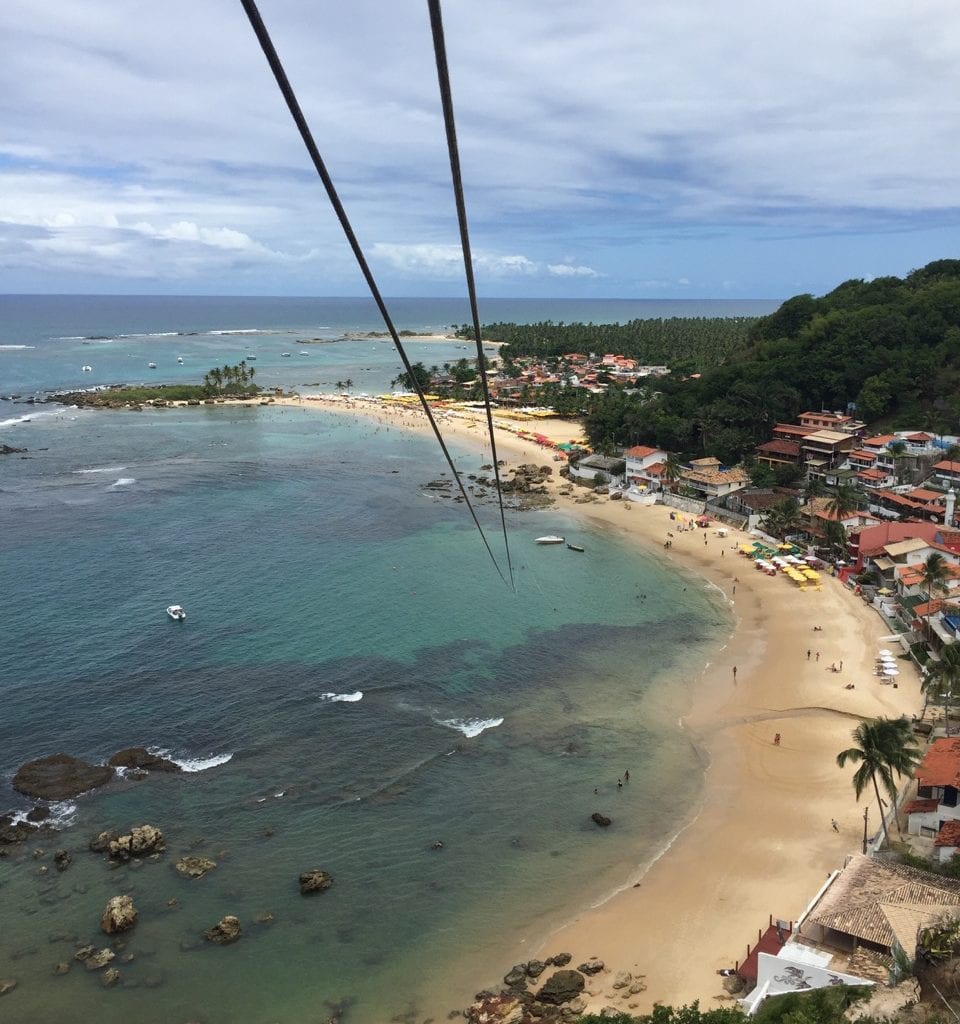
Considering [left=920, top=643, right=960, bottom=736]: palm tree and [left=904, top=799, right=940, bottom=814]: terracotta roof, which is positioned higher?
[left=920, top=643, right=960, bottom=736]: palm tree

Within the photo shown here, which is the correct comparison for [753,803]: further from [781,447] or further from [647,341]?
[647,341]

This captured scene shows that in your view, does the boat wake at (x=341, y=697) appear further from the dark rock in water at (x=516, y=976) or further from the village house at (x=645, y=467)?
the village house at (x=645, y=467)

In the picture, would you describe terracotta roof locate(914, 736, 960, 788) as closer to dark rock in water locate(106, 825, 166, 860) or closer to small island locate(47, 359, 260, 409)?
dark rock in water locate(106, 825, 166, 860)

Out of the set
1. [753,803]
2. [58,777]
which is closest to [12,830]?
[58,777]

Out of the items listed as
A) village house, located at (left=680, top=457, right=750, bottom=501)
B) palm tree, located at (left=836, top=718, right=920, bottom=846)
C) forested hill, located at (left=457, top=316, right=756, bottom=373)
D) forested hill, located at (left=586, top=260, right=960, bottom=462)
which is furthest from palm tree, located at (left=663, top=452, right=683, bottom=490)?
forested hill, located at (left=457, top=316, right=756, bottom=373)

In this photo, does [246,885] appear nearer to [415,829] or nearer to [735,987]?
[415,829]

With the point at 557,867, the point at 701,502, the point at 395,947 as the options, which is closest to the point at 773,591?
the point at 701,502
